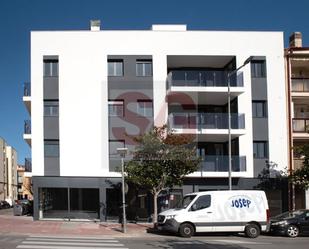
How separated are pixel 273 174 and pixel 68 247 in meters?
18.6

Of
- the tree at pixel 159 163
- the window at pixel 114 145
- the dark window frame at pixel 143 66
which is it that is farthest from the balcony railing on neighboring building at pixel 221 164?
the dark window frame at pixel 143 66

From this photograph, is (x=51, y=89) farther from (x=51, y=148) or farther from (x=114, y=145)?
(x=114, y=145)

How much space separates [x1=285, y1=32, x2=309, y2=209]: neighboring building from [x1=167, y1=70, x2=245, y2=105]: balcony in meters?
3.73

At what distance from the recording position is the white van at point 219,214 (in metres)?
22.5

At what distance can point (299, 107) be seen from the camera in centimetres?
3488

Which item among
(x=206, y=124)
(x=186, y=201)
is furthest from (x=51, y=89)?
(x=186, y=201)

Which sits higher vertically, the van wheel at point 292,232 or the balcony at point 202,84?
the balcony at point 202,84

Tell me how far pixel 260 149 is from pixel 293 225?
928 centimetres

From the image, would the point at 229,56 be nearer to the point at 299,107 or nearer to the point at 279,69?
A: the point at 279,69

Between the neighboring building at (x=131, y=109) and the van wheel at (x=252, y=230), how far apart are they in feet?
27.6

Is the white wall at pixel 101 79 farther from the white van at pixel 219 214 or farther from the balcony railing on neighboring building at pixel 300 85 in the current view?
the white van at pixel 219 214

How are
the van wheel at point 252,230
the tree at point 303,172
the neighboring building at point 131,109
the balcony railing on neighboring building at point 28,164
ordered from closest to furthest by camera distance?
1. the van wheel at point 252,230
2. the tree at point 303,172
3. the neighboring building at point 131,109
4. the balcony railing on neighboring building at point 28,164

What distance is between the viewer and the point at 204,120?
31938 millimetres

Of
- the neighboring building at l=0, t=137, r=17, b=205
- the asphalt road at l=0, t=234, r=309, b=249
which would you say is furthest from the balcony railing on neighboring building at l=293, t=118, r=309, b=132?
the neighboring building at l=0, t=137, r=17, b=205
